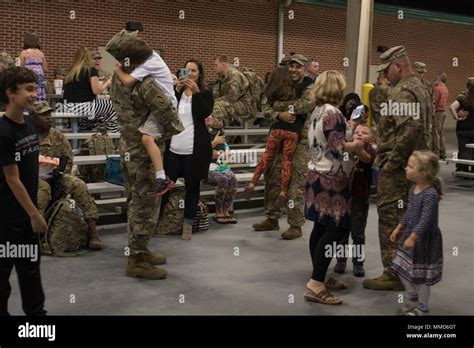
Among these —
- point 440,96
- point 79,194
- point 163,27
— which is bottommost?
point 79,194

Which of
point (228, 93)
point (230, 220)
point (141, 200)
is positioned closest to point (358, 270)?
point (141, 200)

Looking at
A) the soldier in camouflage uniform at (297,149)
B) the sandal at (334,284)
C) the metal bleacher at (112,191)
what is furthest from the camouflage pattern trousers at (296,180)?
the sandal at (334,284)

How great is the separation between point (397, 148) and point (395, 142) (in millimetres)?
62

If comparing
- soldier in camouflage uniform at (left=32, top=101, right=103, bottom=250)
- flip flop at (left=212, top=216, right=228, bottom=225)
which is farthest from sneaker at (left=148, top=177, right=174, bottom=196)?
flip flop at (left=212, top=216, right=228, bottom=225)

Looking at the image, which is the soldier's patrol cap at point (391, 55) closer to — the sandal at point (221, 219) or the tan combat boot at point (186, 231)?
the tan combat boot at point (186, 231)

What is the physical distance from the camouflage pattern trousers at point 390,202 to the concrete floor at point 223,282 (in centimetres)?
37

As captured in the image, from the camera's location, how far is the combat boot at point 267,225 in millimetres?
6366

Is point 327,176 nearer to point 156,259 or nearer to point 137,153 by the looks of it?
point 137,153

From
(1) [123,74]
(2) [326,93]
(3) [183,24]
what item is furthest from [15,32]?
(2) [326,93]

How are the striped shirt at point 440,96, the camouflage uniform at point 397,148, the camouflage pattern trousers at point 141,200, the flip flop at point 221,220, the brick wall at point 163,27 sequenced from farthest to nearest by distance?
the striped shirt at point 440,96 < the brick wall at point 163,27 < the flip flop at point 221,220 < the camouflage pattern trousers at point 141,200 < the camouflage uniform at point 397,148

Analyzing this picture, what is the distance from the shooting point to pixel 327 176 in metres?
4.06

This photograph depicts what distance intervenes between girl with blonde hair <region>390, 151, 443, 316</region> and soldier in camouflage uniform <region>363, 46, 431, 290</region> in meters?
0.52

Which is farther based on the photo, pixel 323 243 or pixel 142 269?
pixel 142 269
